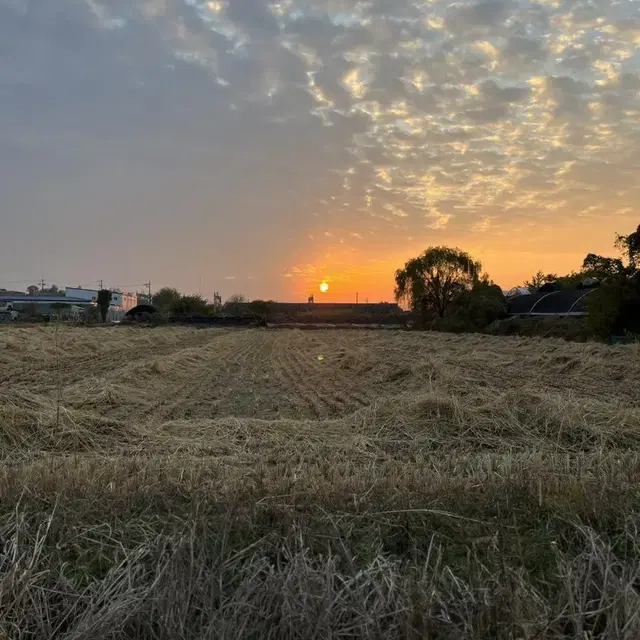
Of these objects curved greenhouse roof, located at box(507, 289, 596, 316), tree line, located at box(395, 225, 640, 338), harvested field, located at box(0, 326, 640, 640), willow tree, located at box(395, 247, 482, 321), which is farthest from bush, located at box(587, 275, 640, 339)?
willow tree, located at box(395, 247, 482, 321)

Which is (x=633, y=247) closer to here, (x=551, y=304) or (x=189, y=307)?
(x=551, y=304)

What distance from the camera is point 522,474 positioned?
403 cm

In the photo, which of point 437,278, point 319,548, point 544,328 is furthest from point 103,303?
point 319,548

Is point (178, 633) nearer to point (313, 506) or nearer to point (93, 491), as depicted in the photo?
point (313, 506)

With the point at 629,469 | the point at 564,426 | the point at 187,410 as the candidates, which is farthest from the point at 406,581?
the point at 187,410

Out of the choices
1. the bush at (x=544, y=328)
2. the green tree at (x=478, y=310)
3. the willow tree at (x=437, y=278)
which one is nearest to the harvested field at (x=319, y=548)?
the bush at (x=544, y=328)

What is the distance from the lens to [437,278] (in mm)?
68000

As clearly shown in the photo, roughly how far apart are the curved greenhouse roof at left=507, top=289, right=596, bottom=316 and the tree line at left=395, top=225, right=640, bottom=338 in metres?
1.63

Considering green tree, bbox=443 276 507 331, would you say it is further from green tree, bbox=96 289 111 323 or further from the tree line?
green tree, bbox=96 289 111 323

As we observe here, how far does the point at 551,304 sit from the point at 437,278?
66.1 ft

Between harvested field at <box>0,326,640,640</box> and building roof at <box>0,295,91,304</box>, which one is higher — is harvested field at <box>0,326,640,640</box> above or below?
below

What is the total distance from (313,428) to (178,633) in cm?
579

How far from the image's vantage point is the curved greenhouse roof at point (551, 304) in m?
45.9

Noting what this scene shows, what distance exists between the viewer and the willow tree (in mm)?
67500
